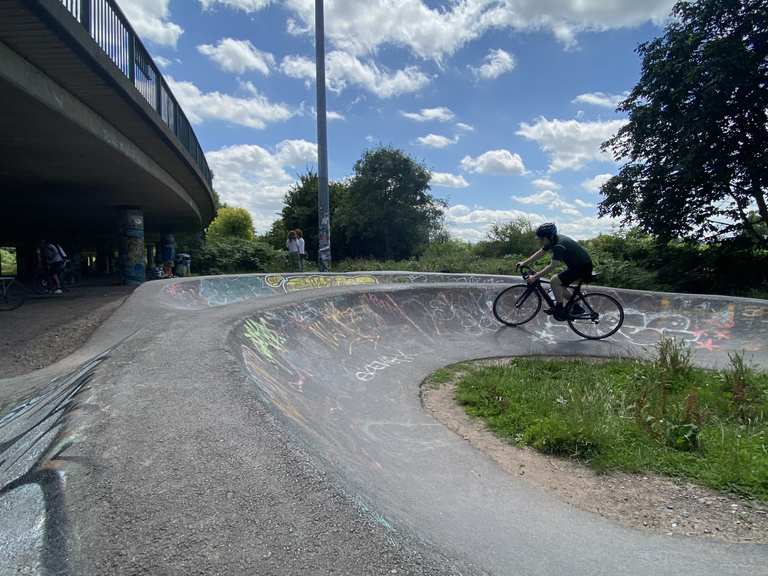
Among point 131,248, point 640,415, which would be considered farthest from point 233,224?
point 640,415

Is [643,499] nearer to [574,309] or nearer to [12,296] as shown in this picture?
[574,309]

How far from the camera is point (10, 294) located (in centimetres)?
1065

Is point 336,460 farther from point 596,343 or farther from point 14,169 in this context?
point 14,169

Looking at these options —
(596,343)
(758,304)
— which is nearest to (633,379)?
(596,343)

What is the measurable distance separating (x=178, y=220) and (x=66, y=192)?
38.0 feet

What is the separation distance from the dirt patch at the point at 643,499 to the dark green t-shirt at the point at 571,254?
13.6 feet

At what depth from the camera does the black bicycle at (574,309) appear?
7.39 m

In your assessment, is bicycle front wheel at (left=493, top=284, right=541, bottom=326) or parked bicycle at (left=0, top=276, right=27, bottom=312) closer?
bicycle front wheel at (left=493, top=284, right=541, bottom=326)

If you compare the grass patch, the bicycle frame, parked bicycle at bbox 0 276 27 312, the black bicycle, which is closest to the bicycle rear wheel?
parked bicycle at bbox 0 276 27 312

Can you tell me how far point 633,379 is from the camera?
5023 mm

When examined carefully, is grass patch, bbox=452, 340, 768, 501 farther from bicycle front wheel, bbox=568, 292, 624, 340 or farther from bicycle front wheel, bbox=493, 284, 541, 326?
bicycle front wheel, bbox=493, 284, 541, 326

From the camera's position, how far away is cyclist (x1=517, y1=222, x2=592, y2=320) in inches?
274

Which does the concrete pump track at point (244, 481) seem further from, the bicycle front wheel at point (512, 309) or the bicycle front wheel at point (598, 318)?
the bicycle front wheel at point (598, 318)

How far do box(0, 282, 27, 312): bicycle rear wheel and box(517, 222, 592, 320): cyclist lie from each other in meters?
10.7
